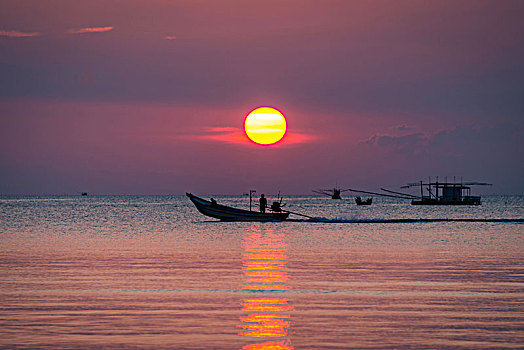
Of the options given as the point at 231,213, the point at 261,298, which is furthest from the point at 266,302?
the point at 231,213

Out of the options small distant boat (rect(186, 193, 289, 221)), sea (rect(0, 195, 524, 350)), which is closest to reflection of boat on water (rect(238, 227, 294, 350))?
sea (rect(0, 195, 524, 350))

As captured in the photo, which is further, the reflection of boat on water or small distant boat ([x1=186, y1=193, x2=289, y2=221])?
small distant boat ([x1=186, y1=193, x2=289, y2=221])

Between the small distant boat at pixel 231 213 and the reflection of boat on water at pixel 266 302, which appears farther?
the small distant boat at pixel 231 213

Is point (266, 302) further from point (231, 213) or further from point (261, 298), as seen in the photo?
point (231, 213)

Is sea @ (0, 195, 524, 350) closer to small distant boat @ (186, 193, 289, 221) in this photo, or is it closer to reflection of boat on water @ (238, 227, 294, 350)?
reflection of boat on water @ (238, 227, 294, 350)

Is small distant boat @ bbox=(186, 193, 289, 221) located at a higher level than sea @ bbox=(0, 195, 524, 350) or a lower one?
higher

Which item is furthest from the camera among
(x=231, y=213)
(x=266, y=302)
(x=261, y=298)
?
(x=231, y=213)

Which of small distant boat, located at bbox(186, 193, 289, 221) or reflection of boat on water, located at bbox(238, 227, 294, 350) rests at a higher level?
small distant boat, located at bbox(186, 193, 289, 221)

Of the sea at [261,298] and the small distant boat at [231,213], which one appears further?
the small distant boat at [231,213]

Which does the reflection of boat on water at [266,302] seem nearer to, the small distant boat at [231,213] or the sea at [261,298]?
the sea at [261,298]

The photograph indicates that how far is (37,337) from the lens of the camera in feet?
44.9

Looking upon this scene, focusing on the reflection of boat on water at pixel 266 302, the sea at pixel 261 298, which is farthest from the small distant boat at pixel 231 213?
the reflection of boat on water at pixel 266 302

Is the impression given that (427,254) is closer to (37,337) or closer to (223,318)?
(223,318)

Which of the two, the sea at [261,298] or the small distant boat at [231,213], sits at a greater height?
the small distant boat at [231,213]
